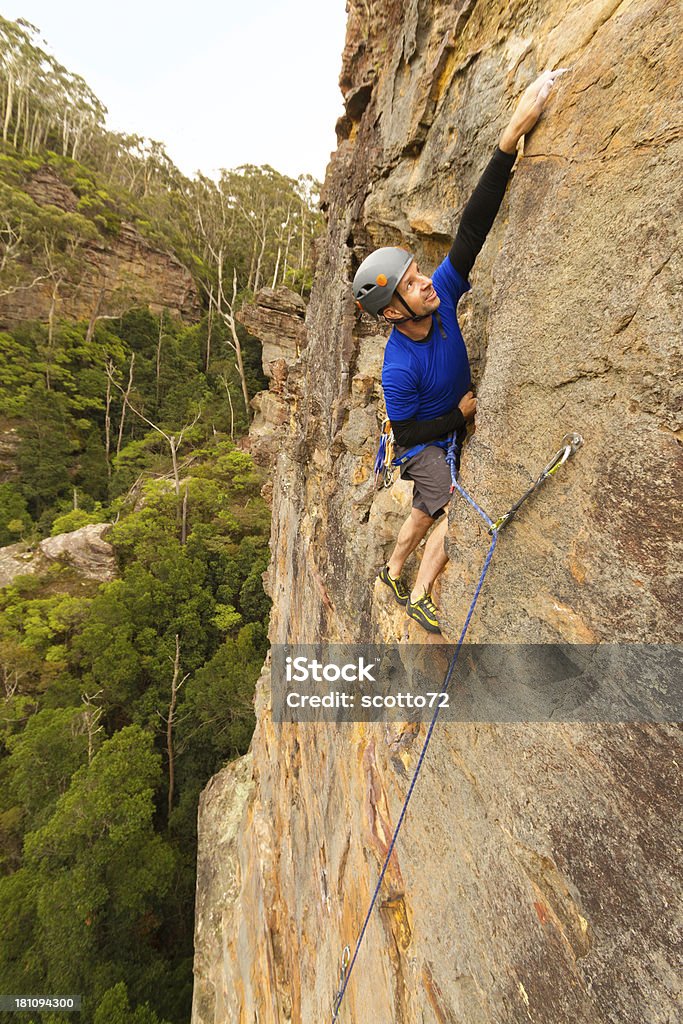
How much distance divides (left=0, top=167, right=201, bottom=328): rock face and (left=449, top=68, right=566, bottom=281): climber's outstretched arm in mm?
25651

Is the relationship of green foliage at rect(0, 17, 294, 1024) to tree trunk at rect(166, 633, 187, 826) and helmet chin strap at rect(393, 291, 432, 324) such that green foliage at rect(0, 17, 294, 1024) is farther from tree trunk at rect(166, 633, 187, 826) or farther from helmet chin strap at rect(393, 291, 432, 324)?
helmet chin strap at rect(393, 291, 432, 324)

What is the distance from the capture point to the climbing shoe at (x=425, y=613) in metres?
2.14

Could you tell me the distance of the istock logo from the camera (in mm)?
3096

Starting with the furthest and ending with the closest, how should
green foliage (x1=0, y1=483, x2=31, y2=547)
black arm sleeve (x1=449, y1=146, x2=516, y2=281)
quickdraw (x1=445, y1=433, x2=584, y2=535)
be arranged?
1. green foliage (x1=0, y1=483, x2=31, y2=547)
2. black arm sleeve (x1=449, y1=146, x2=516, y2=281)
3. quickdraw (x1=445, y1=433, x2=584, y2=535)

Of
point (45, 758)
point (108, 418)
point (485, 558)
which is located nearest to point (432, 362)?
point (485, 558)

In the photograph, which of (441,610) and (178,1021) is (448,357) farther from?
(178,1021)

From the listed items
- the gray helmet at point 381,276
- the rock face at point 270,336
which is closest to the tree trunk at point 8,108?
the rock face at point 270,336

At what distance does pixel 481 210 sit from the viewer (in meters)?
1.84

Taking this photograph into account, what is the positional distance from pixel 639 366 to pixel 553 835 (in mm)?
1447

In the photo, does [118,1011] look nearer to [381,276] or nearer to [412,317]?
[412,317]

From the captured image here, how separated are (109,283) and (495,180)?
27.2 m

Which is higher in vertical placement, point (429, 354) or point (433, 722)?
point (429, 354)

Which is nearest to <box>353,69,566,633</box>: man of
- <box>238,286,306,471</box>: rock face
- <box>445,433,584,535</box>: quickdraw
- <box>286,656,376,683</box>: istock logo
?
<box>445,433,584,535</box>: quickdraw

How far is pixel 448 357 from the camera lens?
2.02 m
